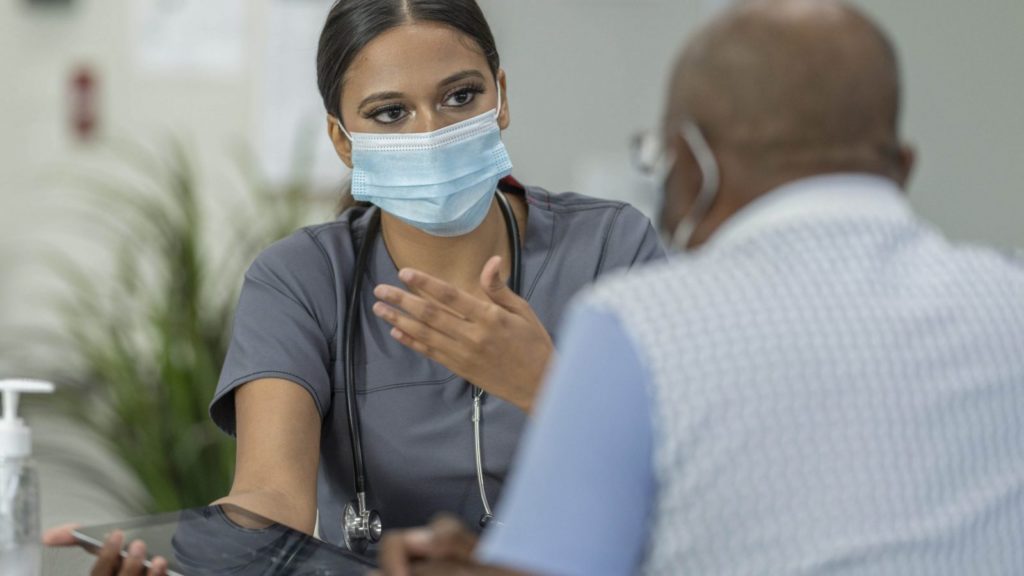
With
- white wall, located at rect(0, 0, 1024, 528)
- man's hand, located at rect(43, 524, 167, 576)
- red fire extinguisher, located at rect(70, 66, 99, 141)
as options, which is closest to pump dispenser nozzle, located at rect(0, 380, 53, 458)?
man's hand, located at rect(43, 524, 167, 576)

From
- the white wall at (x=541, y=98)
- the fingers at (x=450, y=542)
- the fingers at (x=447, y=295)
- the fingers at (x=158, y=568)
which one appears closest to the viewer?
the fingers at (x=450, y=542)

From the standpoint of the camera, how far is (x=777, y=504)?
69 centimetres

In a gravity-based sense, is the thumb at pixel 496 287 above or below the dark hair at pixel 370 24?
below

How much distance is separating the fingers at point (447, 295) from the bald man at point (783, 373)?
0.46 meters

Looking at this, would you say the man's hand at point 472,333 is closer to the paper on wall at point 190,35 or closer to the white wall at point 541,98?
the white wall at point 541,98

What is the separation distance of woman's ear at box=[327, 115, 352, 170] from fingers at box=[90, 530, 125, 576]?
66cm

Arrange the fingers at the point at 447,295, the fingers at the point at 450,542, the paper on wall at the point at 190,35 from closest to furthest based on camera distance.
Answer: the fingers at the point at 450,542
the fingers at the point at 447,295
the paper on wall at the point at 190,35

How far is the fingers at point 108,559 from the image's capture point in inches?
41.7

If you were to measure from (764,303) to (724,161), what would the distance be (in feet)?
0.33

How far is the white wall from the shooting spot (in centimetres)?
236

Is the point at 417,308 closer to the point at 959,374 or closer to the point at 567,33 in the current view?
the point at 959,374

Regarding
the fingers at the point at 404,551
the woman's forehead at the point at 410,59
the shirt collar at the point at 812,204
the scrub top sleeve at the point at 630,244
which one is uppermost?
the shirt collar at the point at 812,204

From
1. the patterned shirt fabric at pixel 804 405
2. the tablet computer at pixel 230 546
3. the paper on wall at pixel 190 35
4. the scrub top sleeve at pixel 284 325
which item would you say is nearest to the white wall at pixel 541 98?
the paper on wall at pixel 190 35

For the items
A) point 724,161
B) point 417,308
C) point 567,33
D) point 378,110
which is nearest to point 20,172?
point 567,33
